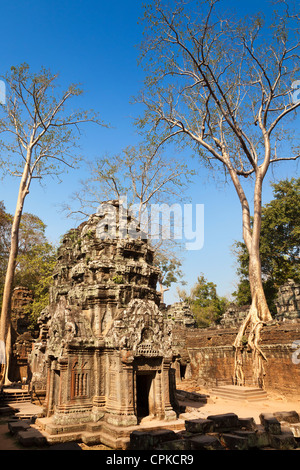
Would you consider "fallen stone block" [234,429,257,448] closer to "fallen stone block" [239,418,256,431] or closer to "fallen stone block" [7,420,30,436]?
"fallen stone block" [239,418,256,431]

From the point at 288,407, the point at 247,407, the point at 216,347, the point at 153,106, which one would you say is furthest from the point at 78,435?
the point at 153,106

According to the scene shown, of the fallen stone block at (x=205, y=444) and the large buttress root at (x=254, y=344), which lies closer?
the fallen stone block at (x=205, y=444)

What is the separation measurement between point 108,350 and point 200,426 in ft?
9.61

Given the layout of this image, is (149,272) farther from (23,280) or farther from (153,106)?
(23,280)

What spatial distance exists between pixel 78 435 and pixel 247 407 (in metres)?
7.46

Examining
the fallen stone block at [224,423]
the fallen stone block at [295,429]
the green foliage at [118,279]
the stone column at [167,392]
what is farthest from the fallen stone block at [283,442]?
the green foliage at [118,279]

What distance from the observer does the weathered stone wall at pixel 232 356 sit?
13.7 m

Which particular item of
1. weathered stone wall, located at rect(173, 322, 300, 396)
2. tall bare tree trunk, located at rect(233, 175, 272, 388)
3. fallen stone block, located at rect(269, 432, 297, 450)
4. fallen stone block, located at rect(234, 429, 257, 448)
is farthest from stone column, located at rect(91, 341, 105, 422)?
tall bare tree trunk, located at rect(233, 175, 272, 388)

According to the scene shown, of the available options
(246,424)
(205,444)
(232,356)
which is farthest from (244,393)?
(205,444)

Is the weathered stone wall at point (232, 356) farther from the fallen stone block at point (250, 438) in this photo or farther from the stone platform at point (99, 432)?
the fallen stone block at point (250, 438)

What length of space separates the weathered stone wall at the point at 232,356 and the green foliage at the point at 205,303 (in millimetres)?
17592

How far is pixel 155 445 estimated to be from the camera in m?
6.55

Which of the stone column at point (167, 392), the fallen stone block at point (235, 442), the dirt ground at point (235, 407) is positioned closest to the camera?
the fallen stone block at point (235, 442)

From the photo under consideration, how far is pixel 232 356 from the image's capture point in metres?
17.0
